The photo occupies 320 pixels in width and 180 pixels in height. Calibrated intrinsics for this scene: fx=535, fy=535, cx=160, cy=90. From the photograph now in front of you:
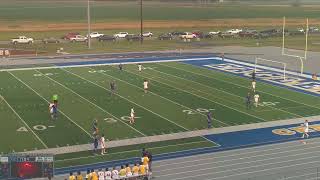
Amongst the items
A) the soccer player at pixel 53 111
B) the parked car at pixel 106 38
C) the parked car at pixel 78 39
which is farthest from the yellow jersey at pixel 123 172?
the parked car at pixel 106 38

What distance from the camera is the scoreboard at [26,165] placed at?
2106cm

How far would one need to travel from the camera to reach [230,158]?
24.7 metres

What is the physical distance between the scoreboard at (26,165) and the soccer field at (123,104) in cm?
408

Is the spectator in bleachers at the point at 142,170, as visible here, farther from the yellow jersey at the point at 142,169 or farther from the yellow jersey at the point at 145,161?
the yellow jersey at the point at 145,161

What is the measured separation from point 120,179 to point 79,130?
8.55 metres

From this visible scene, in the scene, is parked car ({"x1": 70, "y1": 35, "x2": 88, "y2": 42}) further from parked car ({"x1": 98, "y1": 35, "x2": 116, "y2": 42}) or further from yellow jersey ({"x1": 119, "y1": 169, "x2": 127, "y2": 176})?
yellow jersey ({"x1": 119, "y1": 169, "x2": 127, "y2": 176})

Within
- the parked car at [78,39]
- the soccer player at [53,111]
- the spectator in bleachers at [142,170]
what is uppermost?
the parked car at [78,39]

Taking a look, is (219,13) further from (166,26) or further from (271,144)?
(271,144)

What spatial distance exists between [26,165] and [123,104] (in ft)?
47.2

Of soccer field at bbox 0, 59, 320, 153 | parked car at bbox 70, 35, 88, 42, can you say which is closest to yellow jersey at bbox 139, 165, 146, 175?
soccer field at bbox 0, 59, 320, 153

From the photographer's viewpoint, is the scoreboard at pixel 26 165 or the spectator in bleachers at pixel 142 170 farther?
the spectator in bleachers at pixel 142 170

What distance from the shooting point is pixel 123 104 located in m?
35.2

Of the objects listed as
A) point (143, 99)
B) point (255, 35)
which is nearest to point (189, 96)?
point (143, 99)

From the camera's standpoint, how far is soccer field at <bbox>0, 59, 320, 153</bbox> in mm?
28750
